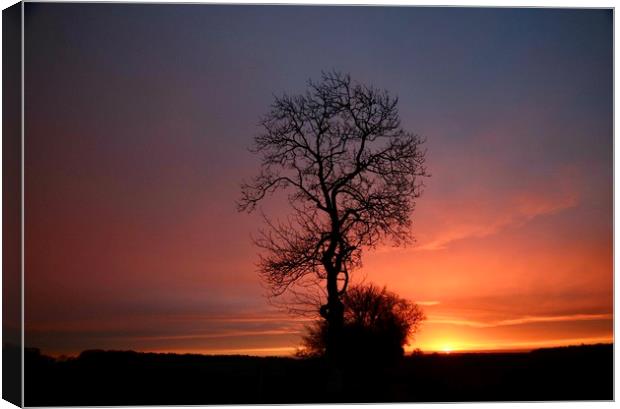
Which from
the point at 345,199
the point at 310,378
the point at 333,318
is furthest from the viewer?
the point at 345,199

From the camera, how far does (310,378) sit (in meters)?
12.3

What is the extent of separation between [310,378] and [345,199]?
6.25 feet

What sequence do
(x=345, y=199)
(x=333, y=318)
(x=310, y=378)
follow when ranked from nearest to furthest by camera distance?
1. (x=310, y=378)
2. (x=333, y=318)
3. (x=345, y=199)

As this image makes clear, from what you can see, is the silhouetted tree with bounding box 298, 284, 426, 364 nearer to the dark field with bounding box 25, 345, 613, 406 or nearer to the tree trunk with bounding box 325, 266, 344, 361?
the tree trunk with bounding box 325, 266, 344, 361

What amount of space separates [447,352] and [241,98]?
3.43 m

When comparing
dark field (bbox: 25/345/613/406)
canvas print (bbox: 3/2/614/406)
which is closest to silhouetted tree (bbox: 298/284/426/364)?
canvas print (bbox: 3/2/614/406)

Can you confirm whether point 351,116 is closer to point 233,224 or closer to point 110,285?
point 233,224

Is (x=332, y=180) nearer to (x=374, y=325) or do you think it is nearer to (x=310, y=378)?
(x=374, y=325)

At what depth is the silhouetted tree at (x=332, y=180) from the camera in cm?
1256

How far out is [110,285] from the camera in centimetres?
1244

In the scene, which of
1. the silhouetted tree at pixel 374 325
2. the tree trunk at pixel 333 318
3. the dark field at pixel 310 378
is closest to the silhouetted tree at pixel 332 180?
the tree trunk at pixel 333 318

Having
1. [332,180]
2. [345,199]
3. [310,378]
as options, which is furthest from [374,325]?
[332,180]

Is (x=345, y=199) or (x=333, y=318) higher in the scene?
(x=345, y=199)

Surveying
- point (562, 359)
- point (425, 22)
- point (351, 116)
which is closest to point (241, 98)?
point (351, 116)
